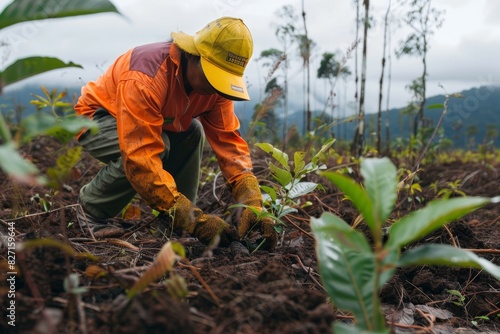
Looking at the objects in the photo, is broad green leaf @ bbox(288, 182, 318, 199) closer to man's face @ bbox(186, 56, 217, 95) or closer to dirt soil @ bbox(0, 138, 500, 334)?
dirt soil @ bbox(0, 138, 500, 334)

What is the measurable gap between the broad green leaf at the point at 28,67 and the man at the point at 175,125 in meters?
0.75

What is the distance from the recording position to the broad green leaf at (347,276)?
0.87 m

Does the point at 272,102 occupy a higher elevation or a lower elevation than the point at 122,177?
higher

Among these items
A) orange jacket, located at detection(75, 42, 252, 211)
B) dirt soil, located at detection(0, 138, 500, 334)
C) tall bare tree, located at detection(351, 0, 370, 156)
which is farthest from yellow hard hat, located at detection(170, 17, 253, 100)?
tall bare tree, located at detection(351, 0, 370, 156)

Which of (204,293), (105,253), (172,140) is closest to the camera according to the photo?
(204,293)

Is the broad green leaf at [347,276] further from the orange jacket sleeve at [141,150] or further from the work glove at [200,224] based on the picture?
the orange jacket sleeve at [141,150]

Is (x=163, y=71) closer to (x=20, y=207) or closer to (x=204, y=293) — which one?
(x=20, y=207)

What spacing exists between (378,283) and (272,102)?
2.28 m

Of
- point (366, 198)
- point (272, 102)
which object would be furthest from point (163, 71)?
point (366, 198)

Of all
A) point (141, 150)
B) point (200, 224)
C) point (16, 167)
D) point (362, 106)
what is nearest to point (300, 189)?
point (200, 224)

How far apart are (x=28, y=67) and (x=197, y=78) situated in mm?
1249

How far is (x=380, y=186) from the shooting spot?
80cm

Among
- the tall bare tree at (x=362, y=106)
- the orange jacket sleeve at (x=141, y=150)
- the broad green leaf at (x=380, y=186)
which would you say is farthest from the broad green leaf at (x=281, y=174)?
the tall bare tree at (x=362, y=106)

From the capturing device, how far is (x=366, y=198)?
78cm
